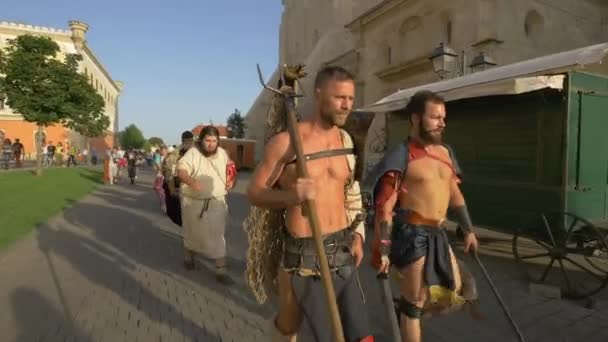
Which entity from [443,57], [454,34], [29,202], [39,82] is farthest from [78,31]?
[443,57]

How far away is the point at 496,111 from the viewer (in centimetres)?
586

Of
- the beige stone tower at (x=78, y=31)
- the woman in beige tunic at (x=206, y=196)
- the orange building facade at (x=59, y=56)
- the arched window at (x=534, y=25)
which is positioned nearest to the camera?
the woman in beige tunic at (x=206, y=196)

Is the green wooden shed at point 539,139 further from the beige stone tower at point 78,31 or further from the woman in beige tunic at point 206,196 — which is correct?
the beige stone tower at point 78,31

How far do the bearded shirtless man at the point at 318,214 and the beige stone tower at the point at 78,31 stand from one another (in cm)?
5526

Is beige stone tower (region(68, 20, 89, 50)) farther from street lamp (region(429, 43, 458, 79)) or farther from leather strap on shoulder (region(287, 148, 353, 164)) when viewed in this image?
leather strap on shoulder (region(287, 148, 353, 164))

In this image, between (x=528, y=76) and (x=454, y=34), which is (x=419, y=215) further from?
(x=454, y=34)

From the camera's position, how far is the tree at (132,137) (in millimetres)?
104188

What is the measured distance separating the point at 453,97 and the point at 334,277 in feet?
14.4

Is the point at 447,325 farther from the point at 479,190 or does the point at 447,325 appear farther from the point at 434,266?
the point at 479,190

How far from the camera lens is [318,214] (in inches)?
86.6

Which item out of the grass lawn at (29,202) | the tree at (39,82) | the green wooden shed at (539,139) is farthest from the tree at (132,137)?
the green wooden shed at (539,139)

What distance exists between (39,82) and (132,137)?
93.6 metres

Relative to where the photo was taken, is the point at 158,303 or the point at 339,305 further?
the point at 158,303

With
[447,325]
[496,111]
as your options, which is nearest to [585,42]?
[496,111]
